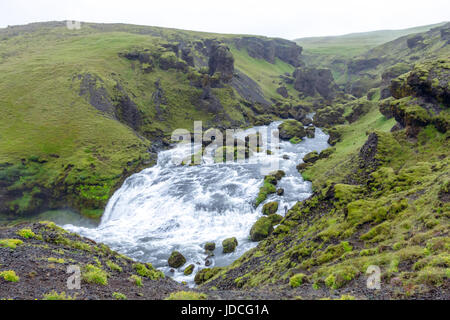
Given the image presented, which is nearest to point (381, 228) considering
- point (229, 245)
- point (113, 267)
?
point (229, 245)

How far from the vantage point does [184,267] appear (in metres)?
29.0

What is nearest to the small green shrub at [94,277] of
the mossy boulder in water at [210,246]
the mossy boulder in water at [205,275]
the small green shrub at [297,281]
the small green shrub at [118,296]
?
the small green shrub at [118,296]

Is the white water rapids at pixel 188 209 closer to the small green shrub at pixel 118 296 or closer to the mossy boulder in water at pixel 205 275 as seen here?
the mossy boulder in water at pixel 205 275

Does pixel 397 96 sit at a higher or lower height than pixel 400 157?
higher

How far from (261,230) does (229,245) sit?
421 cm

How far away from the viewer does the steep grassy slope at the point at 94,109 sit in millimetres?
47531

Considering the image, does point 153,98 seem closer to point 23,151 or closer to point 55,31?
point 23,151

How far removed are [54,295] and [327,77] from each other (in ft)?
509

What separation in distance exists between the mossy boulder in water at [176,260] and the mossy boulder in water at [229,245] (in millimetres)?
4853

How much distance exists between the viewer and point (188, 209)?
131 ft

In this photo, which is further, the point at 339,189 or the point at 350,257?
the point at 339,189

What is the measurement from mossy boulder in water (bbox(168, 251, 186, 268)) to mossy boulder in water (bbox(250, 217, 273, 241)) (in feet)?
28.2

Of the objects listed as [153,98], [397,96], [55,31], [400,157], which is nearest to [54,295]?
[400,157]

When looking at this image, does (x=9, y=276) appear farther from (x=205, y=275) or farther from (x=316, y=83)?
(x=316, y=83)
